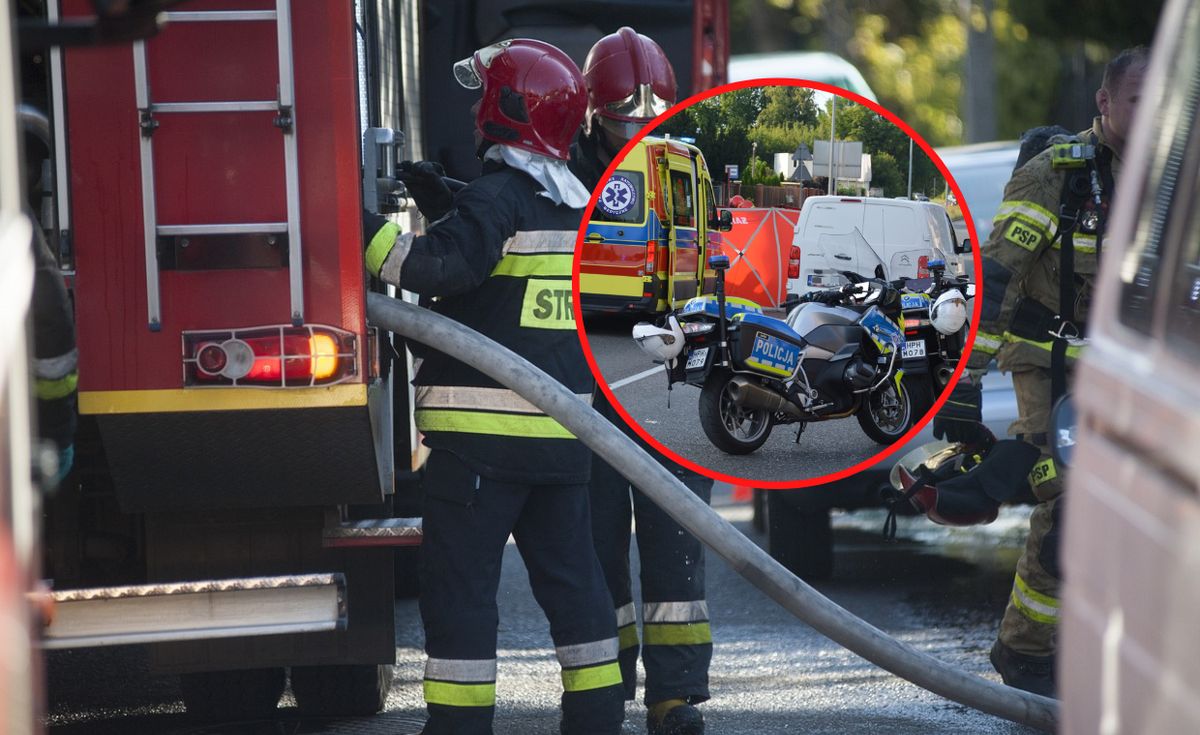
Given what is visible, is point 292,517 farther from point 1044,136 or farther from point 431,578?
point 1044,136

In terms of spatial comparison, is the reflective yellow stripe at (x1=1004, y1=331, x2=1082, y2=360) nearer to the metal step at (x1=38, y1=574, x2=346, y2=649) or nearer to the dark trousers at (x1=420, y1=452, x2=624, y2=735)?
the dark trousers at (x1=420, y1=452, x2=624, y2=735)

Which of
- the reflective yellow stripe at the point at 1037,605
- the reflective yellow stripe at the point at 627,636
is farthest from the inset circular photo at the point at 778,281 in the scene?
the reflective yellow stripe at the point at 1037,605

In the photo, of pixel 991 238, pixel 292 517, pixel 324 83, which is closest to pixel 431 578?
pixel 292 517

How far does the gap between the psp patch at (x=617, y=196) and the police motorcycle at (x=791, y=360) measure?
293mm

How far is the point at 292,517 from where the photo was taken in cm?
420

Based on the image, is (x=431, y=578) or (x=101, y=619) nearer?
(x=101, y=619)

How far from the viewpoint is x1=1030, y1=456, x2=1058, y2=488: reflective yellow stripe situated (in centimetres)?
498

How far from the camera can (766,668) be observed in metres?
5.75

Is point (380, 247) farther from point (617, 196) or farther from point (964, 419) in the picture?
point (964, 419)

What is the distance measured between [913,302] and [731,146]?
0.60 m

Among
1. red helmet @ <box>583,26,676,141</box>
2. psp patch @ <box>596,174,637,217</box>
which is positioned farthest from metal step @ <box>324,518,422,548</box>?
red helmet @ <box>583,26,676,141</box>

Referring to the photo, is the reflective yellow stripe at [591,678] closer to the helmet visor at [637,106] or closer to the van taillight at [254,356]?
the van taillight at [254,356]

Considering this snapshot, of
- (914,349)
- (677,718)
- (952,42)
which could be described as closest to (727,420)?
(914,349)

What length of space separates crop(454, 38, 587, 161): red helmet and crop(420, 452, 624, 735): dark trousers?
860 millimetres
